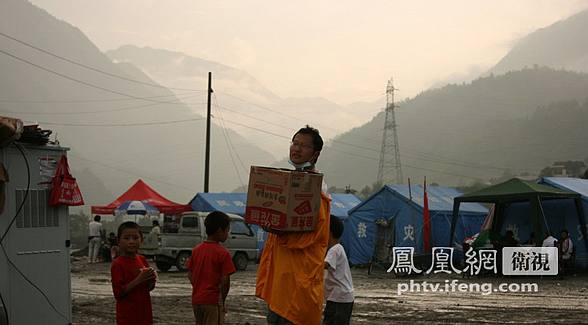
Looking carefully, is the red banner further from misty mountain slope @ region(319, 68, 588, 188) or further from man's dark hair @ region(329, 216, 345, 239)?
misty mountain slope @ region(319, 68, 588, 188)

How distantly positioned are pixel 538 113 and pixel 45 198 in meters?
121

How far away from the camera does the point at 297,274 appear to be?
446cm

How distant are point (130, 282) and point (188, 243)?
16067mm

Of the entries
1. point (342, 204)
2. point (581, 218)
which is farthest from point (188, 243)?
point (581, 218)

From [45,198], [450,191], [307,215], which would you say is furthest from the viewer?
[450,191]

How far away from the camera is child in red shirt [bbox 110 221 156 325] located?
5.59 m

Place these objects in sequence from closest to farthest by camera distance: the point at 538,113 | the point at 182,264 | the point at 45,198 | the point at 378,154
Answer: the point at 45,198, the point at 182,264, the point at 538,113, the point at 378,154

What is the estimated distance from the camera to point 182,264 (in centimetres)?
2159

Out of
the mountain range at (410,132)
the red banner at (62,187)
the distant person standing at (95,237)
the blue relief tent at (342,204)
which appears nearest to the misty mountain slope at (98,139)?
the mountain range at (410,132)

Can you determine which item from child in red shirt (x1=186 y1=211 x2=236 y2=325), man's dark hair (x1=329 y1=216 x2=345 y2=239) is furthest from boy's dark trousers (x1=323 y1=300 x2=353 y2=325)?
child in red shirt (x1=186 y1=211 x2=236 y2=325)

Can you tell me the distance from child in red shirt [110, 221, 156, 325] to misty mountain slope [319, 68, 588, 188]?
99.7m

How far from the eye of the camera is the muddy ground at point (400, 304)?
35.4ft

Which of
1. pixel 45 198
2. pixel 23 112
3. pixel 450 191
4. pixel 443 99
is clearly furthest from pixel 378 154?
pixel 45 198

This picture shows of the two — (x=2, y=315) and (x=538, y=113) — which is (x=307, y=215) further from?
(x=538, y=113)
